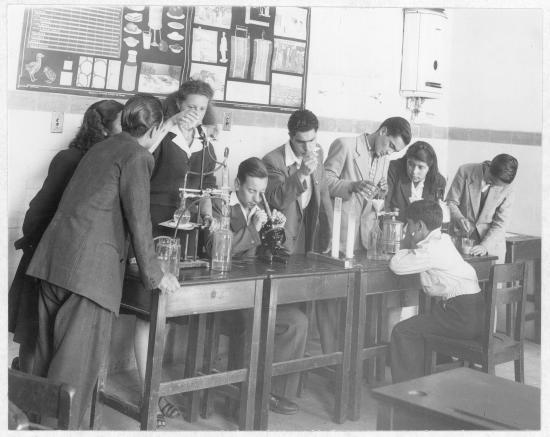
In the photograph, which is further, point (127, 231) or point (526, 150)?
point (526, 150)

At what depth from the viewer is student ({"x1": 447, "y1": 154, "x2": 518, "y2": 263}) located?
3205mm

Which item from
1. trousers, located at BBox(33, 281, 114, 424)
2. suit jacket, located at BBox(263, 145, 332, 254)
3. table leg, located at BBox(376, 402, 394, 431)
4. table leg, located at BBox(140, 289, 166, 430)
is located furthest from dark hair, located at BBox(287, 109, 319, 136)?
table leg, located at BBox(376, 402, 394, 431)

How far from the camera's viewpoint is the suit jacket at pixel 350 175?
330 cm

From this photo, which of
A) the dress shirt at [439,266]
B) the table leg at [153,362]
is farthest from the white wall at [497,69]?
the table leg at [153,362]

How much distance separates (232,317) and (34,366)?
2.80 feet

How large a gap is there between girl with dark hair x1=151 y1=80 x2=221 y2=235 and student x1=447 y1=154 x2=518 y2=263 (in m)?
1.13

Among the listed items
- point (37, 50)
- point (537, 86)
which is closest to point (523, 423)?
point (537, 86)

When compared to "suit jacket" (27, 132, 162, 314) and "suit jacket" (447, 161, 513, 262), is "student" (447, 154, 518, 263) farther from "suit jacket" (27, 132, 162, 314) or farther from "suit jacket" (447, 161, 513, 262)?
"suit jacket" (27, 132, 162, 314)

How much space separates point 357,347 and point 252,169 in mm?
903

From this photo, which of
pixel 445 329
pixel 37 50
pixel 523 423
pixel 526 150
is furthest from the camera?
pixel 445 329

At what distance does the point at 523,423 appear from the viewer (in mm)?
2029

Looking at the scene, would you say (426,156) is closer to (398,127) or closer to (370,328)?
(398,127)

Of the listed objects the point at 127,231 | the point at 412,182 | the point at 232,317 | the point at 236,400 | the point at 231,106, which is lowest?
the point at 236,400

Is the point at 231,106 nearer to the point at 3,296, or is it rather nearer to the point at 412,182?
the point at 412,182
